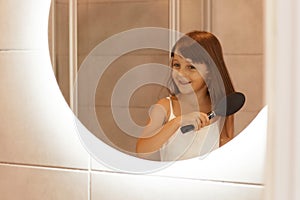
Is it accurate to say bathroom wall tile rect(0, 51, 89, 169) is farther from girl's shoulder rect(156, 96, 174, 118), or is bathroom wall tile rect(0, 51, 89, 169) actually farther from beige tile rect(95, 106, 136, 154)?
girl's shoulder rect(156, 96, 174, 118)

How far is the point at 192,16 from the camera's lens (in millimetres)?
746

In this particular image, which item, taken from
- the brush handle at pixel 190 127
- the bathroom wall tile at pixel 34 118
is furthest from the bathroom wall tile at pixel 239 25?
the bathroom wall tile at pixel 34 118

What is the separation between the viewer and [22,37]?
94 cm

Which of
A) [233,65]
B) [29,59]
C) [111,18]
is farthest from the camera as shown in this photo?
[29,59]

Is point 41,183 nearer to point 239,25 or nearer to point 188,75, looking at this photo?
point 188,75

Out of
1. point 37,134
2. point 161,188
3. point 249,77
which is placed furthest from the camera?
point 37,134

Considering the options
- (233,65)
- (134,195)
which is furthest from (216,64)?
(134,195)

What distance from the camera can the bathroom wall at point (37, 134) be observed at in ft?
2.86

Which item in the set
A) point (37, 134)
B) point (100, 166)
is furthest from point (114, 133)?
point (37, 134)

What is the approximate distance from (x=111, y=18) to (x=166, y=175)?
0.29 meters

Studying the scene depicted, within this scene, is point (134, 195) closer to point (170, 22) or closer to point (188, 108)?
point (188, 108)

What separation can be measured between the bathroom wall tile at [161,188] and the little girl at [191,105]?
5 cm

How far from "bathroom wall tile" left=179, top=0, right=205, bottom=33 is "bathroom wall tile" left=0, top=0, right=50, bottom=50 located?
0.29 metres

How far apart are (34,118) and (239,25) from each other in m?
0.45
